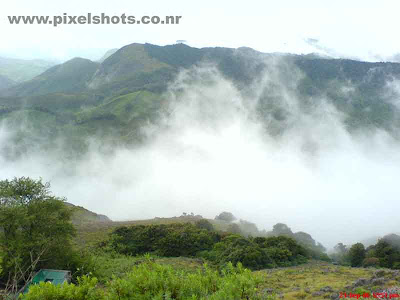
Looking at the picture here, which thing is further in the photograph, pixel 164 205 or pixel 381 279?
pixel 164 205

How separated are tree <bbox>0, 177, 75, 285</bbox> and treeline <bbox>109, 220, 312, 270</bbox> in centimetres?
2479

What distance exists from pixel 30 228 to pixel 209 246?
3615 cm

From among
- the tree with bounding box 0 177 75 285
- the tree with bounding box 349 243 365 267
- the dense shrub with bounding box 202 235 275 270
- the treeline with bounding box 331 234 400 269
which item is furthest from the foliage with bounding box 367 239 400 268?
the tree with bounding box 0 177 75 285

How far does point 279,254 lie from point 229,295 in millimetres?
47879

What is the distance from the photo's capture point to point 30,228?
32.0 meters

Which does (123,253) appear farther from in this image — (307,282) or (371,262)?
(371,262)

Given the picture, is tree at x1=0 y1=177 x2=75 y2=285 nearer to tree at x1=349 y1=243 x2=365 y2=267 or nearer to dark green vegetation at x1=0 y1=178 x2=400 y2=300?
dark green vegetation at x1=0 y1=178 x2=400 y2=300

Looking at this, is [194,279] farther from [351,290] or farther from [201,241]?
[201,241]

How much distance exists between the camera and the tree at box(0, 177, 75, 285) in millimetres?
→ 30203

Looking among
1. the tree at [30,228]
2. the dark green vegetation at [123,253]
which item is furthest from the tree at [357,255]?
the tree at [30,228]

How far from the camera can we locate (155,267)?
1045 centimetres

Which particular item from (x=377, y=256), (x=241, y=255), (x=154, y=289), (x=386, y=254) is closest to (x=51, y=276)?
(x=154, y=289)

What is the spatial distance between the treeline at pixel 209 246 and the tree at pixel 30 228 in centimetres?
2479

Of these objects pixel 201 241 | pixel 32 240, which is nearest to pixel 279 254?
pixel 201 241
